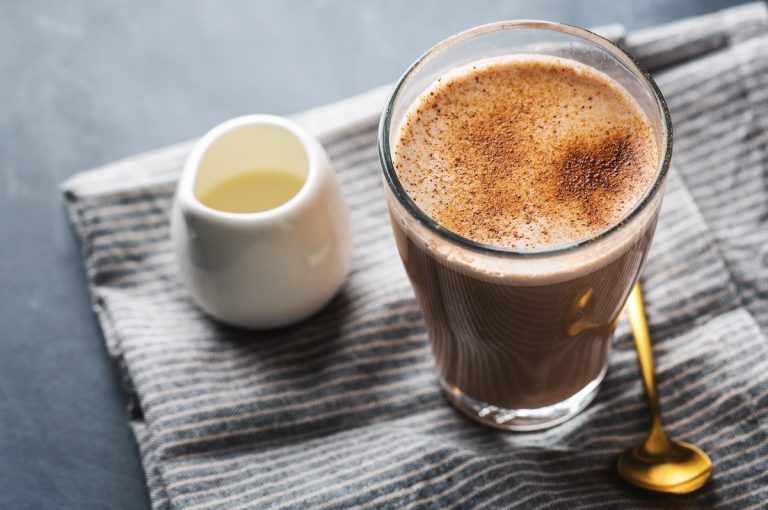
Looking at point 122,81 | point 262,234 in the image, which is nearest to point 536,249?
point 262,234

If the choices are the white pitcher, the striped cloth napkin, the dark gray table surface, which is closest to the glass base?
the striped cloth napkin

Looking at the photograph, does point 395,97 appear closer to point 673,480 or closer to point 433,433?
point 433,433

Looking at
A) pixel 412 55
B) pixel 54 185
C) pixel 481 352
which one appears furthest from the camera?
pixel 412 55

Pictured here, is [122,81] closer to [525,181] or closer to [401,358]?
[401,358]

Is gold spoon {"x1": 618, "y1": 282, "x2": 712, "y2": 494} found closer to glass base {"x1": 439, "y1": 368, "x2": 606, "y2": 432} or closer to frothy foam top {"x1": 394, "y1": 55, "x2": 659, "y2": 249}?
glass base {"x1": 439, "y1": 368, "x2": 606, "y2": 432}

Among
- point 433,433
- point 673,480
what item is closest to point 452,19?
point 433,433

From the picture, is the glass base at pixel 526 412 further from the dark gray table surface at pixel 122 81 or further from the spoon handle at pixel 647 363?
the dark gray table surface at pixel 122 81
